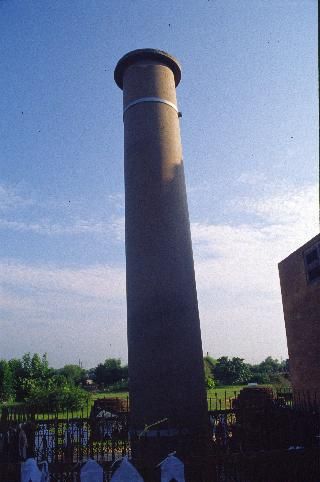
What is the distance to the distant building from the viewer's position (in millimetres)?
13727

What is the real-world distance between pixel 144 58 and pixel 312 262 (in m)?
9.38

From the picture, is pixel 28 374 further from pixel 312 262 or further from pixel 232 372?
pixel 312 262

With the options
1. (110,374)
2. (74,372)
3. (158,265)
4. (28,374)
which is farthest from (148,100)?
(74,372)

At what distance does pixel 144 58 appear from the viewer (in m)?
13.5

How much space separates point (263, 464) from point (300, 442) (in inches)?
92.2

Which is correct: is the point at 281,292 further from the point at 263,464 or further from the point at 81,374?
the point at 81,374

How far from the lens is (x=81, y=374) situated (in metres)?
81.7

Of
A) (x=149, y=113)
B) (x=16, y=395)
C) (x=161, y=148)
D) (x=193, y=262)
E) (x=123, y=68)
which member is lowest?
(x=16, y=395)

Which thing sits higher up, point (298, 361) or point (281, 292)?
point (281, 292)

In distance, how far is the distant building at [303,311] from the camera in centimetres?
1373

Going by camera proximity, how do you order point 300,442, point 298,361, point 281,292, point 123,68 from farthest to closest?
point 281,292 < point 298,361 < point 123,68 < point 300,442

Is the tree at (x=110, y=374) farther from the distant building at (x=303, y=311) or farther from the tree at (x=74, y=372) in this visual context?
the distant building at (x=303, y=311)

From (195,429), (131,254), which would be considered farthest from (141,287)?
(195,429)

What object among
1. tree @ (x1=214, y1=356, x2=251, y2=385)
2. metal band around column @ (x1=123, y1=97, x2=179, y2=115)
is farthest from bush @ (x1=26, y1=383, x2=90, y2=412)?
tree @ (x1=214, y1=356, x2=251, y2=385)
